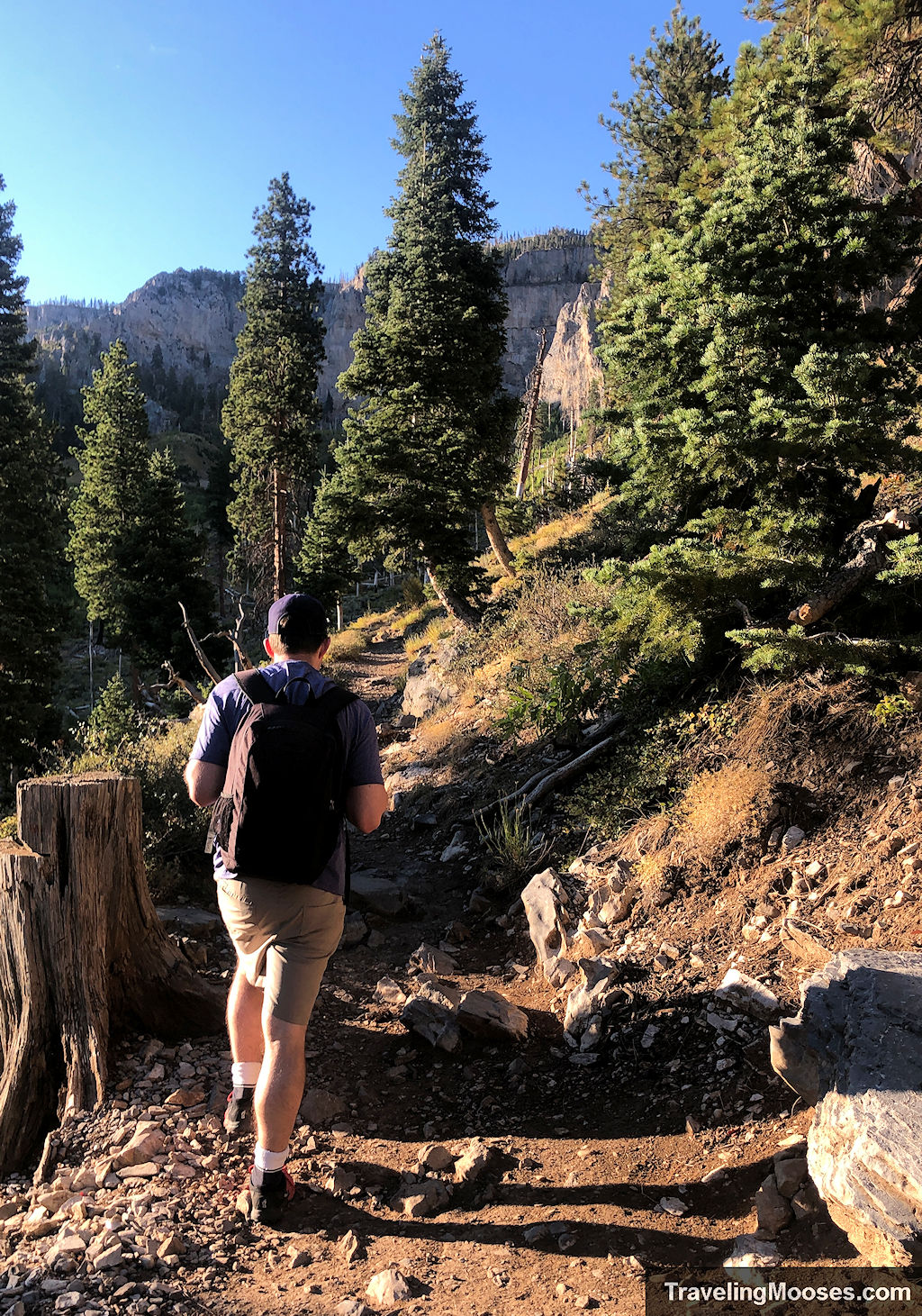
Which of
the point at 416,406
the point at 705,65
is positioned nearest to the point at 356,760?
the point at 416,406

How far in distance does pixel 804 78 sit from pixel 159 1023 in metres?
7.12

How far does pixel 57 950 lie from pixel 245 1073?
3.63 ft

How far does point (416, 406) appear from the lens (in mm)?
13516

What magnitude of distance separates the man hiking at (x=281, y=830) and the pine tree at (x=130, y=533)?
22328 mm

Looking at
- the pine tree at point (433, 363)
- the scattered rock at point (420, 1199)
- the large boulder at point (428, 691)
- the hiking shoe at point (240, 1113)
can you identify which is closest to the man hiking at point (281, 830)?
the hiking shoe at point (240, 1113)

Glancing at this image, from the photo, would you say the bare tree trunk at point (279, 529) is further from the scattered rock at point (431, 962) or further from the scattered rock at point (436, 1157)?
the scattered rock at point (436, 1157)

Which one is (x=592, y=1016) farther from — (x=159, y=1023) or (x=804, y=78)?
(x=804, y=78)

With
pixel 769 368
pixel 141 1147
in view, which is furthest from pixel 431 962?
pixel 769 368

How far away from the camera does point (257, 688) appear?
2939 millimetres

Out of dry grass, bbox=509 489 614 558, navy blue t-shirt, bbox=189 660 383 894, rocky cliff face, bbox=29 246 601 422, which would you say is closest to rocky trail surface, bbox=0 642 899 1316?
navy blue t-shirt, bbox=189 660 383 894

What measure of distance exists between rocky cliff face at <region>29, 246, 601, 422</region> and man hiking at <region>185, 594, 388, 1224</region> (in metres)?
129

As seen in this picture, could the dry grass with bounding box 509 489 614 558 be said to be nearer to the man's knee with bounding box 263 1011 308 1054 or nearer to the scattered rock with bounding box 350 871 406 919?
the scattered rock with bounding box 350 871 406 919

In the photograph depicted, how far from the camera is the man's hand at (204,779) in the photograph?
305 cm

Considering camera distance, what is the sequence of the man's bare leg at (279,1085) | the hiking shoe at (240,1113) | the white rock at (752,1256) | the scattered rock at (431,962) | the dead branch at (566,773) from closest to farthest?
the white rock at (752,1256) → the man's bare leg at (279,1085) → the hiking shoe at (240,1113) → the scattered rock at (431,962) → the dead branch at (566,773)
